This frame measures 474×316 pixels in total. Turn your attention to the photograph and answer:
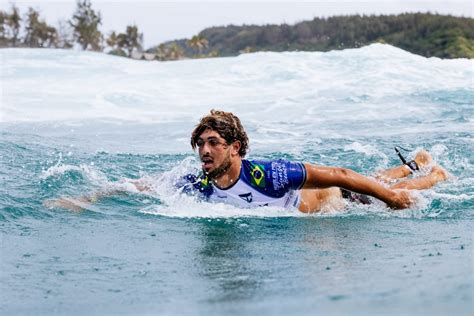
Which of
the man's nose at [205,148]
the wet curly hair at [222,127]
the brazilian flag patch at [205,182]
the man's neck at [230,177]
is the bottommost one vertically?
the brazilian flag patch at [205,182]

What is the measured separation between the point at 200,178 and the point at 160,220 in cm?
60

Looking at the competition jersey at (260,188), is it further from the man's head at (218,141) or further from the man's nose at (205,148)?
the man's nose at (205,148)

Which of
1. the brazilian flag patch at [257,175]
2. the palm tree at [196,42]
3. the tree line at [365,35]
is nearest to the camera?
the brazilian flag patch at [257,175]

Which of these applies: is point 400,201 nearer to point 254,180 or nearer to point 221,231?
point 254,180

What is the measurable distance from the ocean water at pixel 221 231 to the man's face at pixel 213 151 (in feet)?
1.21

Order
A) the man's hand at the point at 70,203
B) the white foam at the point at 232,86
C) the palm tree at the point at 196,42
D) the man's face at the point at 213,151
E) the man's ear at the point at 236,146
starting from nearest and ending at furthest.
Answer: the man's face at the point at 213,151, the man's ear at the point at 236,146, the man's hand at the point at 70,203, the white foam at the point at 232,86, the palm tree at the point at 196,42

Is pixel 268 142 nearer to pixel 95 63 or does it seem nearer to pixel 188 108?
pixel 188 108

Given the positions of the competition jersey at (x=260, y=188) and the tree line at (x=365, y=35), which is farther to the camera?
the tree line at (x=365, y=35)

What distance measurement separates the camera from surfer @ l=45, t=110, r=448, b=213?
600cm

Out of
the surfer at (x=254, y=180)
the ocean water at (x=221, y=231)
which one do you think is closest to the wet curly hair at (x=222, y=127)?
the surfer at (x=254, y=180)

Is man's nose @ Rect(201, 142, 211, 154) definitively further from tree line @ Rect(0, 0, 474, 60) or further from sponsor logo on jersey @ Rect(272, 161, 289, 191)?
tree line @ Rect(0, 0, 474, 60)

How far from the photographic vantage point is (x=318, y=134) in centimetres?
1341

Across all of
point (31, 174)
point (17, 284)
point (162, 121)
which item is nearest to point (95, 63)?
point (162, 121)

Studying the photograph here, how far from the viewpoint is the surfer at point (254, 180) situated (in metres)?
6.00
